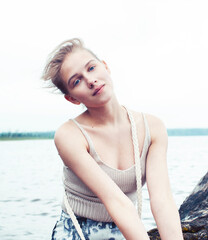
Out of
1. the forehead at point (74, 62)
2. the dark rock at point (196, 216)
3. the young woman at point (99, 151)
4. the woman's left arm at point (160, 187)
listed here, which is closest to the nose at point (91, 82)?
the young woman at point (99, 151)

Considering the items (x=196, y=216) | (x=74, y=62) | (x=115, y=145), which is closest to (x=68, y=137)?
(x=115, y=145)

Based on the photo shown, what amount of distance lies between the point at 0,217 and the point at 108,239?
5.42 m

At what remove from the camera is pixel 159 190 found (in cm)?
244

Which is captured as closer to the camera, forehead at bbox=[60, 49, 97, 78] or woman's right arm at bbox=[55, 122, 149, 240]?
woman's right arm at bbox=[55, 122, 149, 240]

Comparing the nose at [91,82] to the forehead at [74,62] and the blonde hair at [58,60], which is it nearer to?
the forehead at [74,62]

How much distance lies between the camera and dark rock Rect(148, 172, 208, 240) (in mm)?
2762

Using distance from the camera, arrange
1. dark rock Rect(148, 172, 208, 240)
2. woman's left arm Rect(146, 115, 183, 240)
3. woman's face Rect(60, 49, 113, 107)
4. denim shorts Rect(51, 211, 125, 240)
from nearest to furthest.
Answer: woman's left arm Rect(146, 115, 183, 240) → woman's face Rect(60, 49, 113, 107) → denim shorts Rect(51, 211, 125, 240) → dark rock Rect(148, 172, 208, 240)

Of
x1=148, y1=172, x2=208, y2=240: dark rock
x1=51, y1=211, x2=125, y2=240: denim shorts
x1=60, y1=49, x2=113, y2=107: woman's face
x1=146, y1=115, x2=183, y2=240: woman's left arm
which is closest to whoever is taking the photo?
x1=146, y1=115, x2=183, y2=240: woman's left arm

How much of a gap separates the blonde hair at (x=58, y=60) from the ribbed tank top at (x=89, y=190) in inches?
11.1

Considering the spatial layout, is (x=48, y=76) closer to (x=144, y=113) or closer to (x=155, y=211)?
(x=144, y=113)

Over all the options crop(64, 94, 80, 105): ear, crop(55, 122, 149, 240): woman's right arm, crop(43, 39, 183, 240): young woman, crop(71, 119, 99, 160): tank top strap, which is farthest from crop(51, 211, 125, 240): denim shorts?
crop(64, 94, 80, 105): ear

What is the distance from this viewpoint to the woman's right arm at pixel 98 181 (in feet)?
7.11

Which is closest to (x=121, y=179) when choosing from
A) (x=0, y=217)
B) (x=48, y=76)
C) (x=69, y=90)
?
(x=69, y=90)

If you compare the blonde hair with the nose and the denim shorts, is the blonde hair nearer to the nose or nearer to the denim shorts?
the nose
